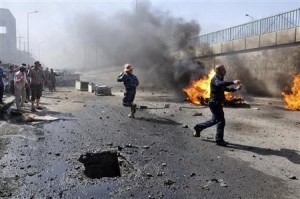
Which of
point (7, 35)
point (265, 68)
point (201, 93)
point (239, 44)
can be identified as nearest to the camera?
point (201, 93)

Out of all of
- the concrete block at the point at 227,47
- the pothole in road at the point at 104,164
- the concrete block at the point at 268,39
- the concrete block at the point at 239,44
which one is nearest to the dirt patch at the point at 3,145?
the pothole in road at the point at 104,164

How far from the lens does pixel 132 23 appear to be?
2842 centimetres

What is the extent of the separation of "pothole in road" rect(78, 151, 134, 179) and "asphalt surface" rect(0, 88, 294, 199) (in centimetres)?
11

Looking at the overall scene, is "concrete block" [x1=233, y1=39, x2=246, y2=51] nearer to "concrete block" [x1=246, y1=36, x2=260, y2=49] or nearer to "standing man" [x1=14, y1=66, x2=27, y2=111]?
"concrete block" [x1=246, y1=36, x2=260, y2=49]

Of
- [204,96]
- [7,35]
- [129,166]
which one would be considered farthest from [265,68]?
[7,35]

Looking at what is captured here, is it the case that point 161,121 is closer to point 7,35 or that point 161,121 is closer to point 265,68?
point 265,68

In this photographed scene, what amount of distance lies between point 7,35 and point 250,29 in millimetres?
80160

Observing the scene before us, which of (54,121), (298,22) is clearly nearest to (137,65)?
(298,22)

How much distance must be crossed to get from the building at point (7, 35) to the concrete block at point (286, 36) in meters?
76.7

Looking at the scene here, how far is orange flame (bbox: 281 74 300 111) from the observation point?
43.9 feet

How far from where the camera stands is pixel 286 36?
16.0 m

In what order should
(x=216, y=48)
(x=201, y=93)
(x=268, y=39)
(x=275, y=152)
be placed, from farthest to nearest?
1. (x=216, y=48)
2. (x=268, y=39)
3. (x=201, y=93)
4. (x=275, y=152)

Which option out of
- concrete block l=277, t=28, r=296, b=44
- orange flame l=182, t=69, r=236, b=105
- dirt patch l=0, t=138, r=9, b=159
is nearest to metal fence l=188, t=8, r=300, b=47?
concrete block l=277, t=28, r=296, b=44

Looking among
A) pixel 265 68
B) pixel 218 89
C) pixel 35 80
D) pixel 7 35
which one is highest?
pixel 7 35
